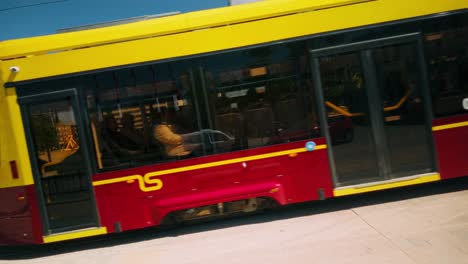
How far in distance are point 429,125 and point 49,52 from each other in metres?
5.37

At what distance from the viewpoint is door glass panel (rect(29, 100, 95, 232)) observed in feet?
18.6

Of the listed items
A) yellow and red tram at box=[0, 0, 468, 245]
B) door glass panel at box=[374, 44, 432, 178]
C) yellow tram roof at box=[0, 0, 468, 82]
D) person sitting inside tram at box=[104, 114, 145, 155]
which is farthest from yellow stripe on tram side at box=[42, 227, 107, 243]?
door glass panel at box=[374, 44, 432, 178]

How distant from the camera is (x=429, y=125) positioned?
5762 millimetres

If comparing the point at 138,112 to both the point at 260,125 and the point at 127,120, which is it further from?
the point at 260,125

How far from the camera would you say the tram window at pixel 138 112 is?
18.3 feet

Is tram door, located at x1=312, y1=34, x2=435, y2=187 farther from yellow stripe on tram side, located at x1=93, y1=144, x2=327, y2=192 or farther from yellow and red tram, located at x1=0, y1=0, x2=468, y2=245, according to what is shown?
yellow stripe on tram side, located at x1=93, y1=144, x2=327, y2=192

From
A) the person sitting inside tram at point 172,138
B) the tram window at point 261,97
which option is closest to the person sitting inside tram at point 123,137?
the person sitting inside tram at point 172,138

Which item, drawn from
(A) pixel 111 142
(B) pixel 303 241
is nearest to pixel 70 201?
(A) pixel 111 142

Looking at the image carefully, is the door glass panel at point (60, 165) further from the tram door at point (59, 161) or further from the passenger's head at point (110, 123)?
the passenger's head at point (110, 123)

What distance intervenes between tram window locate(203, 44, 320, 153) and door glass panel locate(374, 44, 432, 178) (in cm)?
106

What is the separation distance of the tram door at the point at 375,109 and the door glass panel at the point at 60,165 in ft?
11.3

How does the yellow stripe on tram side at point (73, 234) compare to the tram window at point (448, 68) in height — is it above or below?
below

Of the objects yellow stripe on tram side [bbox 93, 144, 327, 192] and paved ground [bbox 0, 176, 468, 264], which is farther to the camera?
yellow stripe on tram side [bbox 93, 144, 327, 192]

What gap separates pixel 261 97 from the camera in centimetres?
563
